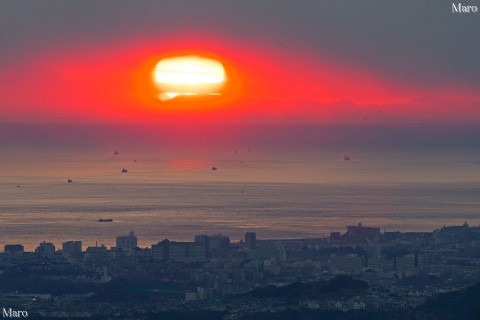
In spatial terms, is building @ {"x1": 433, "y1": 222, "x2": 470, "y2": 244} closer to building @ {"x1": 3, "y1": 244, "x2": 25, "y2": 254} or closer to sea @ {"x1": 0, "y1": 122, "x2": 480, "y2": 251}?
sea @ {"x1": 0, "y1": 122, "x2": 480, "y2": 251}

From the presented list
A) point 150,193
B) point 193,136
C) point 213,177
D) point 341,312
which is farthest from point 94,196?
point 193,136

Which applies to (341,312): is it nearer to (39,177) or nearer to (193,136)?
(39,177)

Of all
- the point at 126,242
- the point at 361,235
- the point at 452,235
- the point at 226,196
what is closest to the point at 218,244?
the point at 126,242

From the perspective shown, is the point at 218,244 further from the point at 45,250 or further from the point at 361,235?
the point at 361,235

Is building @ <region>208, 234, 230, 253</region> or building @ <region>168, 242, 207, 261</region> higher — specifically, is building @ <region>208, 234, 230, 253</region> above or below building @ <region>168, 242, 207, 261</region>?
above

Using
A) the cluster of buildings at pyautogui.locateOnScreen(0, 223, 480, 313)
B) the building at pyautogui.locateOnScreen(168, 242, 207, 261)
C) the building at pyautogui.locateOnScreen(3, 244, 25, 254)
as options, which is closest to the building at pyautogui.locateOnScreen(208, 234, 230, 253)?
the cluster of buildings at pyautogui.locateOnScreen(0, 223, 480, 313)

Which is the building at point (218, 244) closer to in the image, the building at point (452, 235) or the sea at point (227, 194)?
the sea at point (227, 194)
